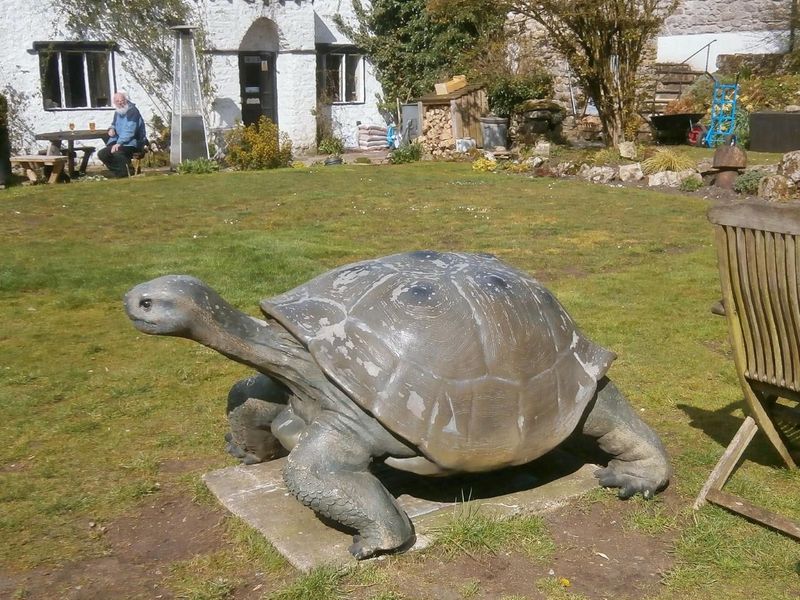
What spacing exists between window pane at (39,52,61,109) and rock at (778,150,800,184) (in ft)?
53.4

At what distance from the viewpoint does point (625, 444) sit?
4.19m

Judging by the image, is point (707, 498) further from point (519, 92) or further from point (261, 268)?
point (519, 92)

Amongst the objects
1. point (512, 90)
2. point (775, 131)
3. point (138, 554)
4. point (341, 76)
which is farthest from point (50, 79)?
point (138, 554)

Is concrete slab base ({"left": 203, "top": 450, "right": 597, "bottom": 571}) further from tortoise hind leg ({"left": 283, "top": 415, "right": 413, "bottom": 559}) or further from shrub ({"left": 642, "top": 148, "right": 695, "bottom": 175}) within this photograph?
shrub ({"left": 642, "top": 148, "right": 695, "bottom": 175})

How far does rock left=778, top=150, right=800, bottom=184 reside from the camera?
13352mm

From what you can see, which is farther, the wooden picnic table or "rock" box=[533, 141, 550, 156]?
"rock" box=[533, 141, 550, 156]

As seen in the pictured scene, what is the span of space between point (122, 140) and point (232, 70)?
6264 millimetres

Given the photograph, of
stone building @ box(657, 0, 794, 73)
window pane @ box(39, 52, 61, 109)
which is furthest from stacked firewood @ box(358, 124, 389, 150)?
stone building @ box(657, 0, 794, 73)

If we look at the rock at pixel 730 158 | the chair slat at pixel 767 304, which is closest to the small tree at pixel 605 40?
the rock at pixel 730 158

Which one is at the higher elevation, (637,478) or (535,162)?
(535,162)

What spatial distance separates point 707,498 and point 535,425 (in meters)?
0.99

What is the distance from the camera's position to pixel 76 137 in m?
17.9

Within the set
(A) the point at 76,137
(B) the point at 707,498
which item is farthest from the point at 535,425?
(A) the point at 76,137

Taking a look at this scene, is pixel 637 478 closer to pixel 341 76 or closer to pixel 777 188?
pixel 777 188
